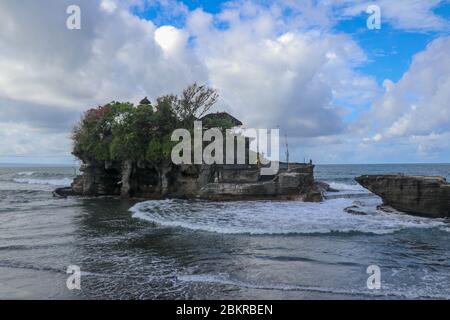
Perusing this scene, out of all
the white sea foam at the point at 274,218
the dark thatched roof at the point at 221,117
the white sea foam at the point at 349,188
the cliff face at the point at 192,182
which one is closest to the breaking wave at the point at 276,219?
the white sea foam at the point at 274,218

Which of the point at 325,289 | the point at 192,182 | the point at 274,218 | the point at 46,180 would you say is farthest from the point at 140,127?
the point at 46,180

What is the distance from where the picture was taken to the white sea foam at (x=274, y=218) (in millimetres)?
18875

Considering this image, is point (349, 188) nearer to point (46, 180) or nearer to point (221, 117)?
point (221, 117)

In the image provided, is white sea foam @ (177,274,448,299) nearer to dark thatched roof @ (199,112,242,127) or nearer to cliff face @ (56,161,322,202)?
cliff face @ (56,161,322,202)

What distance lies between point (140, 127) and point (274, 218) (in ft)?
64.2

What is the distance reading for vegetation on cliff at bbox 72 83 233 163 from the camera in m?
35.2

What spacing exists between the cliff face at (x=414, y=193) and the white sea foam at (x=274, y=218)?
0.91 meters

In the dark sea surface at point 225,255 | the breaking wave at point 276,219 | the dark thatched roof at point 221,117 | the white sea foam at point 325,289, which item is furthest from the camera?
the dark thatched roof at point 221,117

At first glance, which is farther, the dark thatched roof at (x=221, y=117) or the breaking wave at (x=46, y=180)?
the breaking wave at (x=46, y=180)

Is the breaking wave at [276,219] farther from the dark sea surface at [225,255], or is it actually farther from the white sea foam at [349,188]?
the white sea foam at [349,188]

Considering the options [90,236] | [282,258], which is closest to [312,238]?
[282,258]
